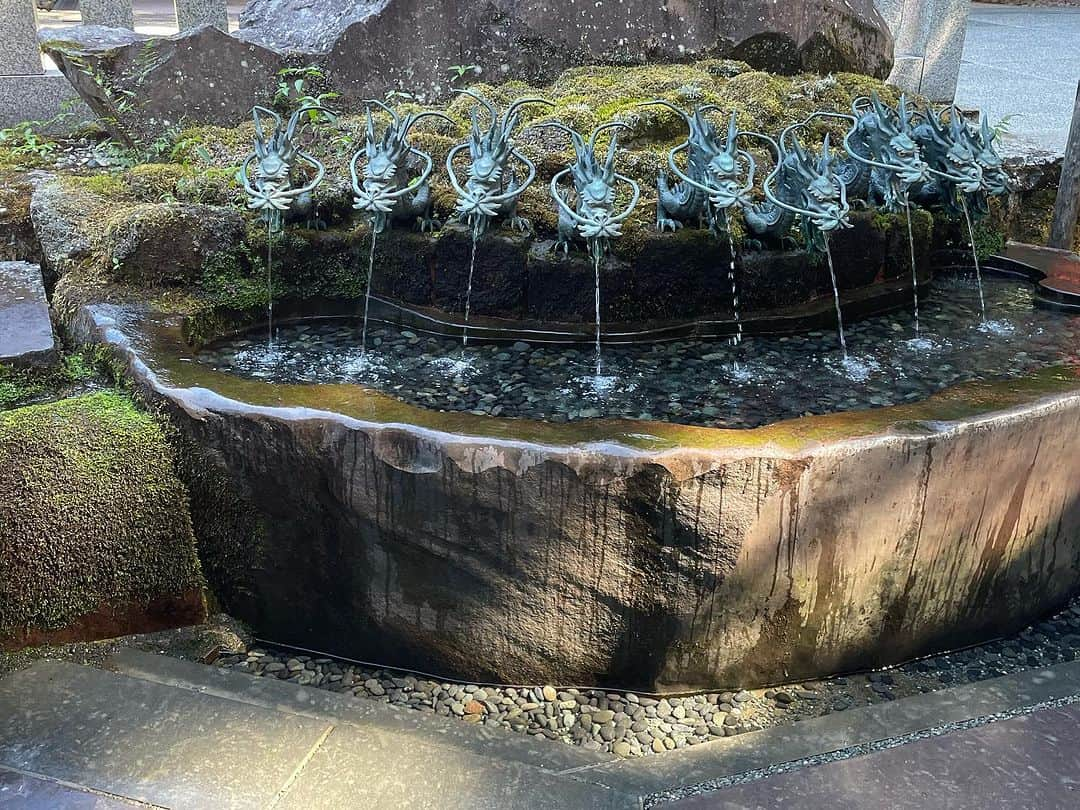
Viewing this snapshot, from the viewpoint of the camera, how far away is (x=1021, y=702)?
249cm

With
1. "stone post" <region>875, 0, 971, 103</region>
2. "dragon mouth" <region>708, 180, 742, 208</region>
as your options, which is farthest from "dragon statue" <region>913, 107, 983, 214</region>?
"stone post" <region>875, 0, 971, 103</region>

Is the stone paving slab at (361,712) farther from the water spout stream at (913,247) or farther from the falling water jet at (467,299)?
the water spout stream at (913,247)

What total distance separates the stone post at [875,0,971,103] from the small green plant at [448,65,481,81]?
3.74 m

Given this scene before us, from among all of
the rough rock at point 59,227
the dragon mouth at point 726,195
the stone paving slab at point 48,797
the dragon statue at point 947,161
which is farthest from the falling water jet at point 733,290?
the stone paving slab at point 48,797

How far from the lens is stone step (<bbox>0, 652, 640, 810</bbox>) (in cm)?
204

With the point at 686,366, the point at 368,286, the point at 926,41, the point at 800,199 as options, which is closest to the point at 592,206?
the point at 686,366

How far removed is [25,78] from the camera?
234 inches

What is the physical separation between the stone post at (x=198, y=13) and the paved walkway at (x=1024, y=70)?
5027 mm

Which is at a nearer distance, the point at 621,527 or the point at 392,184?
the point at 621,527

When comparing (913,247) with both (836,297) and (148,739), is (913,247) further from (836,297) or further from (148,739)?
(148,739)

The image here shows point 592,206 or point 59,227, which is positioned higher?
point 592,206

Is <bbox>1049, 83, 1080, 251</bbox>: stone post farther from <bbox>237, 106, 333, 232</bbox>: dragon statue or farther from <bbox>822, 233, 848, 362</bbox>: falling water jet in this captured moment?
<bbox>237, 106, 333, 232</bbox>: dragon statue

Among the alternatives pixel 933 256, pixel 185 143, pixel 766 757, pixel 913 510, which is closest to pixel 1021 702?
pixel 913 510

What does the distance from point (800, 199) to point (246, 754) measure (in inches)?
104
